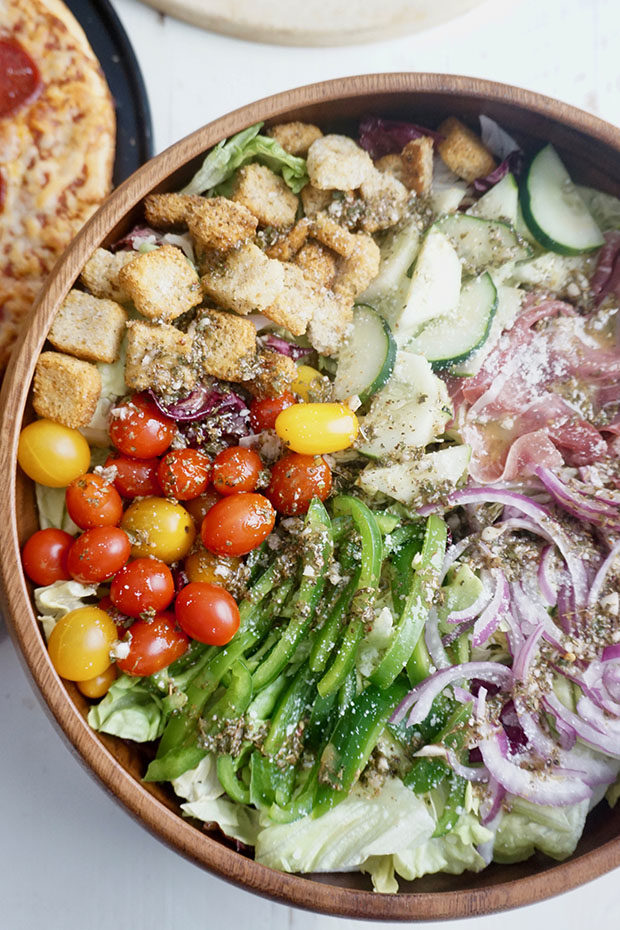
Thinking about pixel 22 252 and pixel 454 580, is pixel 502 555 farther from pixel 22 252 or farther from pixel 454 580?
pixel 22 252

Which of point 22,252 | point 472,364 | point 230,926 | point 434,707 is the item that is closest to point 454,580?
point 434,707

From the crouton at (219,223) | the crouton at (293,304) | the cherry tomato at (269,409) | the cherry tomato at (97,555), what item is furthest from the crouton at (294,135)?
the cherry tomato at (97,555)

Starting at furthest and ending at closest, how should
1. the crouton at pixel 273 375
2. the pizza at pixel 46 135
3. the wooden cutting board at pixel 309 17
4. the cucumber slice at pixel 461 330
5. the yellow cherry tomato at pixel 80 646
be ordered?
the wooden cutting board at pixel 309 17, the pizza at pixel 46 135, the cucumber slice at pixel 461 330, the crouton at pixel 273 375, the yellow cherry tomato at pixel 80 646

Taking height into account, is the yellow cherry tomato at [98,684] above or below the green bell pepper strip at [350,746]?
above

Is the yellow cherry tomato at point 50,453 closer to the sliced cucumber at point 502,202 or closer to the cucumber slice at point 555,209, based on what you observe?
the sliced cucumber at point 502,202

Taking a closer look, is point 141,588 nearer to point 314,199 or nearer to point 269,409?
point 269,409

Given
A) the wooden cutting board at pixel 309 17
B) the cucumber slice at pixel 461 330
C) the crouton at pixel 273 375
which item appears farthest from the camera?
the wooden cutting board at pixel 309 17

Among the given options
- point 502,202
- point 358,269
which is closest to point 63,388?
point 358,269

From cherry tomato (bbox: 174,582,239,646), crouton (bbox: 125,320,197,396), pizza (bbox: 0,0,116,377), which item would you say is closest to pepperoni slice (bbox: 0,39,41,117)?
pizza (bbox: 0,0,116,377)
